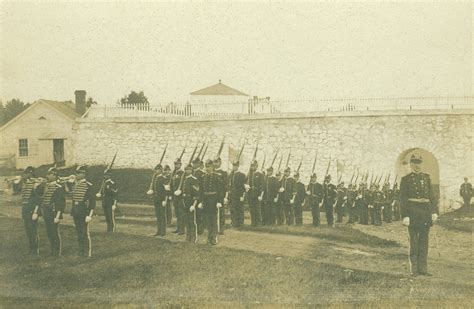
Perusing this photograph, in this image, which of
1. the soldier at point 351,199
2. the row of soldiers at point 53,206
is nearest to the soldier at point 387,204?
the soldier at point 351,199

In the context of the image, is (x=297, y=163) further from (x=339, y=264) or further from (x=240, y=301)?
(x=240, y=301)

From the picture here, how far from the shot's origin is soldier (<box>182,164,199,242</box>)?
653 centimetres

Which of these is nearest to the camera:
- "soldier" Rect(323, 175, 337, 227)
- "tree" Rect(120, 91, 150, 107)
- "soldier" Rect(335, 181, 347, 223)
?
"tree" Rect(120, 91, 150, 107)

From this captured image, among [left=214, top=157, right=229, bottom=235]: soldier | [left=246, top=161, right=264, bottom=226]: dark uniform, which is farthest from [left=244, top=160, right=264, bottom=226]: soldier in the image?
[left=214, top=157, right=229, bottom=235]: soldier

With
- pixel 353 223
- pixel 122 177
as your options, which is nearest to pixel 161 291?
pixel 122 177

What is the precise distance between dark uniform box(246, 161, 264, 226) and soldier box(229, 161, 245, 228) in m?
0.25

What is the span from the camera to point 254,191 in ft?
27.7

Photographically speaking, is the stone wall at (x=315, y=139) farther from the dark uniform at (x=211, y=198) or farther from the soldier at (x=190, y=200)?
the dark uniform at (x=211, y=198)

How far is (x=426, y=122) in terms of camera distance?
9.15 metres

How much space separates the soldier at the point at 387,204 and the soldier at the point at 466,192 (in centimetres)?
120

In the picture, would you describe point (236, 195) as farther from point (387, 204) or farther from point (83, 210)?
point (83, 210)

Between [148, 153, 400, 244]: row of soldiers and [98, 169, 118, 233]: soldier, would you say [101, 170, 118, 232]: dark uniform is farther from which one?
[148, 153, 400, 244]: row of soldiers

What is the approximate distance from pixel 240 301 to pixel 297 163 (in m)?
5.27

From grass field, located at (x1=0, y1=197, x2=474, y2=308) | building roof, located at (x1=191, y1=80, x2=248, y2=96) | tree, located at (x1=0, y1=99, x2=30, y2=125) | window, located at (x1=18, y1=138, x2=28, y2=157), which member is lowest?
grass field, located at (x1=0, y1=197, x2=474, y2=308)
